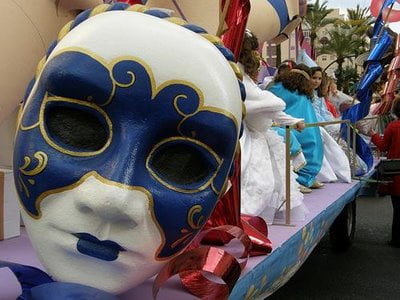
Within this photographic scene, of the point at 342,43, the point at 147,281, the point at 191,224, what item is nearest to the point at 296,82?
the point at 147,281

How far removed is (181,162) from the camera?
3.35ft

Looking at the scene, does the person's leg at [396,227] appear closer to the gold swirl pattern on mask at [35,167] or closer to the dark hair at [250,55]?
the dark hair at [250,55]

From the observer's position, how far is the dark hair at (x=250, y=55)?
7.54ft

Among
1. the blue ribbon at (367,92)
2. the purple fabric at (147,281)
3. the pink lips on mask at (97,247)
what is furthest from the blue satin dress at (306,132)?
the pink lips on mask at (97,247)

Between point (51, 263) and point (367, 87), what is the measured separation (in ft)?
14.2

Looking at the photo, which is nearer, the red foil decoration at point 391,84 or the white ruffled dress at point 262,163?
the white ruffled dress at point 262,163

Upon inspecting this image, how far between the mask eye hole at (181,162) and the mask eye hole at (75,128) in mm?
101

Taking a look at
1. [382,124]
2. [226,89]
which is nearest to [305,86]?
[226,89]

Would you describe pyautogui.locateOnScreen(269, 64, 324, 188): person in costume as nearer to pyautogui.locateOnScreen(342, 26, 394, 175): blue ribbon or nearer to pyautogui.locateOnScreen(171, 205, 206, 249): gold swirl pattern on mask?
pyautogui.locateOnScreen(342, 26, 394, 175): blue ribbon

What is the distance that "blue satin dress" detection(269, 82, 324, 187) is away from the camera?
145 inches

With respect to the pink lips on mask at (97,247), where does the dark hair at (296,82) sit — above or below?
below

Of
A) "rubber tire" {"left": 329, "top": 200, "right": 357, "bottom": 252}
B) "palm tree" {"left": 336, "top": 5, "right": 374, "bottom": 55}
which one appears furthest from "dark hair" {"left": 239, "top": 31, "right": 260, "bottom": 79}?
"palm tree" {"left": 336, "top": 5, "right": 374, "bottom": 55}

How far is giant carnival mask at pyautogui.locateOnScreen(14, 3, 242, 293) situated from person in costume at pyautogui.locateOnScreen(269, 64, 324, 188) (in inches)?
103

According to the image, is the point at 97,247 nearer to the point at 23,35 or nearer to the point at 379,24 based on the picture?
the point at 23,35
